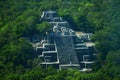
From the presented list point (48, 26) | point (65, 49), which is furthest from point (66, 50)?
point (48, 26)

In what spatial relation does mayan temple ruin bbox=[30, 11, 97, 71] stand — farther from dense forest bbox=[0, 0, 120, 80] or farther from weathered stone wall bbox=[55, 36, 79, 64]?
dense forest bbox=[0, 0, 120, 80]

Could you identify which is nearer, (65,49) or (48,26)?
(65,49)

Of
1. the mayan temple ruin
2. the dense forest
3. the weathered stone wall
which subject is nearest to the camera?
the dense forest

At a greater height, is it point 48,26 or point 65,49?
point 48,26

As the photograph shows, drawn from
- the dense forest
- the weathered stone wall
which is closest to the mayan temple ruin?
the weathered stone wall

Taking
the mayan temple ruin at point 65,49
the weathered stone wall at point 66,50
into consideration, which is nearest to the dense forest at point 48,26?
the mayan temple ruin at point 65,49

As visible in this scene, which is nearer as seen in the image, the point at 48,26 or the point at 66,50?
the point at 66,50

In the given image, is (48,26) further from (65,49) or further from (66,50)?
(66,50)

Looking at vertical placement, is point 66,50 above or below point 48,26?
below

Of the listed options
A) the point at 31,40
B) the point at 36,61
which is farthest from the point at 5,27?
the point at 36,61
